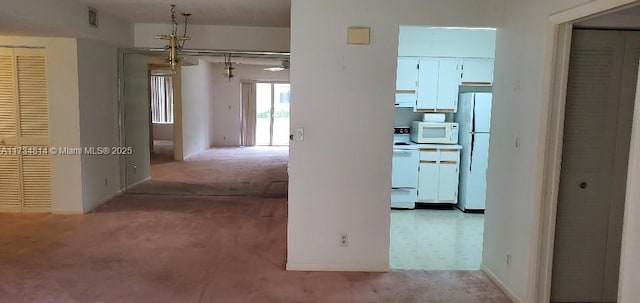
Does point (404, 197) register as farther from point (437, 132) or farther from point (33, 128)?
point (33, 128)

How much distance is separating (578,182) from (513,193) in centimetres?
42

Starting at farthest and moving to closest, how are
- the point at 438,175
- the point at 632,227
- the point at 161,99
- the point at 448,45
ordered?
1. the point at 161,99
2. the point at 438,175
3. the point at 448,45
4. the point at 632,227

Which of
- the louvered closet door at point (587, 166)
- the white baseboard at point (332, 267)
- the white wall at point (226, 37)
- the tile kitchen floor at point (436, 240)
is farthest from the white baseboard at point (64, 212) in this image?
the louvered closet door at point (587, 166)

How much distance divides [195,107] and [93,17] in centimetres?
564

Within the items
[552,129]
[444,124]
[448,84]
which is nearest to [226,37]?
[448,84]

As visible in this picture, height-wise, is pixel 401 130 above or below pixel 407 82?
below

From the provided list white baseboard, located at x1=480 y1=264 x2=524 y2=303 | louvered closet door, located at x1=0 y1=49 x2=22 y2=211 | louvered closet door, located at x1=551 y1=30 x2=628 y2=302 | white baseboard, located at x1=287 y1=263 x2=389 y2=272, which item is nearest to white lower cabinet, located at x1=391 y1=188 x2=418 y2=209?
white baseboard, located at x1=480 y1=264 x2=524 y2=303

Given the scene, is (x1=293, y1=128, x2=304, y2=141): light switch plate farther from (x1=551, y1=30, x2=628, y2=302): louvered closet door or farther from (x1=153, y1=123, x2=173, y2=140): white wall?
(x1=153, y1=123, x2=173, y2=140): white wall

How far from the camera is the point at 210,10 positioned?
4855mm

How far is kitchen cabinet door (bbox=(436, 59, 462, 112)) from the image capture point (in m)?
5.70

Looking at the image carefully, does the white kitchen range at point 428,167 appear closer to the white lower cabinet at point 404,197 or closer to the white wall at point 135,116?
the white lower cabinet at point 404,197

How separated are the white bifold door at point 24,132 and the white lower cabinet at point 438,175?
4.52 metres

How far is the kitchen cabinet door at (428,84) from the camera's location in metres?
5.69

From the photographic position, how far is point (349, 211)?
3537 millimetres
